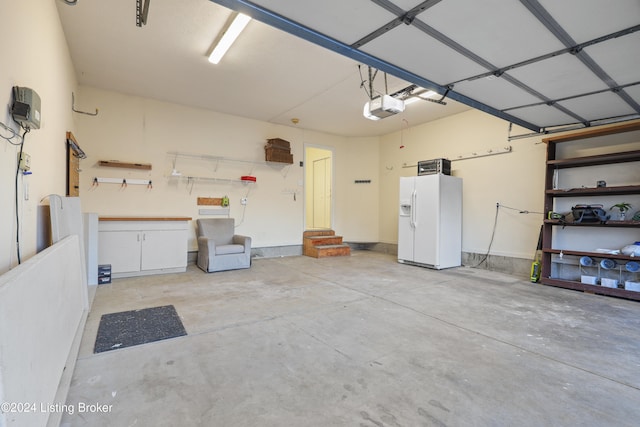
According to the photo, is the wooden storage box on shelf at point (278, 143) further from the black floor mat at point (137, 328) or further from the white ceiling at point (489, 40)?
the black floor mat at point (137, 328)

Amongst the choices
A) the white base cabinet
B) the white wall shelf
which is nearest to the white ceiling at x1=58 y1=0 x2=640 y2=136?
the white wall shelf

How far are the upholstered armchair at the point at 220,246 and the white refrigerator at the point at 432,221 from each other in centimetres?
317

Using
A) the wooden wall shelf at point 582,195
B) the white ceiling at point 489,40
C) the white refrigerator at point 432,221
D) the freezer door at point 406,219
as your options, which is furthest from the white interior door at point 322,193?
the white ceiling at point 489,40

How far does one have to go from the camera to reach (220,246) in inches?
211

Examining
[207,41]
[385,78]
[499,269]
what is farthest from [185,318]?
[499,269]

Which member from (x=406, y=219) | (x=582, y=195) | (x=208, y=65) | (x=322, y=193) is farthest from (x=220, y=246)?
(x=582, y=195)

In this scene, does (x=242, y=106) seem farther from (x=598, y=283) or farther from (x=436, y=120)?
(x=598, y=283)

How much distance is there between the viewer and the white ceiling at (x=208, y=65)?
314 centimetres

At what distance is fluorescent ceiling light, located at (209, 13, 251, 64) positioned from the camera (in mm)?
3104

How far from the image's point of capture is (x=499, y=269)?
5414 mm

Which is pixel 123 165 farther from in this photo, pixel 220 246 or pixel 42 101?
pixel 42 101

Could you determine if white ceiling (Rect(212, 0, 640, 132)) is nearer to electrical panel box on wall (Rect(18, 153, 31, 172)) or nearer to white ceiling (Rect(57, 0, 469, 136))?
white ceiling (Rect(57, 0, 469, 136))

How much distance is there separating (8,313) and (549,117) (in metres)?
5.53

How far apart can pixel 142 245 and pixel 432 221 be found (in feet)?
16.4
